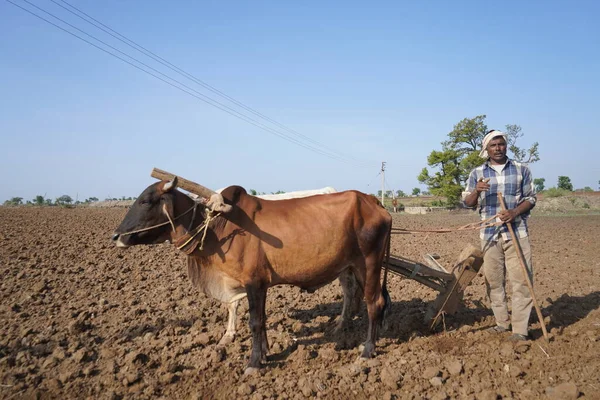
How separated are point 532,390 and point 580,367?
76cm

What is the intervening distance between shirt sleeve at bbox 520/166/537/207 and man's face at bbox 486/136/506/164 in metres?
0.35

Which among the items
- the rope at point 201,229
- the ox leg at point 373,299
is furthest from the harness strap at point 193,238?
the ox leg at point 373,299

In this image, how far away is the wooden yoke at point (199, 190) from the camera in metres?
4.38

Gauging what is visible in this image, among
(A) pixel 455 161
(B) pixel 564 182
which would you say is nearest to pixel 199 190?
(A) pixel 455 161

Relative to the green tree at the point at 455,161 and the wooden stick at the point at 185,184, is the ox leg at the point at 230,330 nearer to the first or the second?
the wooden stick at the point at 185,184

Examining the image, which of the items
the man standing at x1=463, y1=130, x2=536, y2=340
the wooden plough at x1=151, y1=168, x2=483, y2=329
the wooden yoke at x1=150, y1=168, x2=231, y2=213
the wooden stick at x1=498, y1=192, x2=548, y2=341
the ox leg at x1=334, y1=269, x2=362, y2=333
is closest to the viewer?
the wooden yoke at x1=150, y1=168, x2=231, y2=213

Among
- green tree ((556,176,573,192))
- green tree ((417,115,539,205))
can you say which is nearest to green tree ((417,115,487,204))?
green tree ((417,115,539,205))

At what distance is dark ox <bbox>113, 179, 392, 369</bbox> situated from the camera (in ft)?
14.9

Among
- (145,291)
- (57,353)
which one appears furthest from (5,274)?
(57,353)

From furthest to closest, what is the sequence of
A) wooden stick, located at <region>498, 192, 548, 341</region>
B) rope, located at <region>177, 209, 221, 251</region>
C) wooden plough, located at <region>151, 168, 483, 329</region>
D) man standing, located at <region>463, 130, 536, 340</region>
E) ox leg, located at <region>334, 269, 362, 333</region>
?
ox leg, located at <region>334, 269, 362, 333</region> < wooden plough, located at <region>151, 168, 483, 329</region> < man standing, located at <region>463, 130, 536, 340</region> < wooden stick, located at <region>498, 192, 548, 341</region> < rope, located at <region>177, 209, 221, 251</region>

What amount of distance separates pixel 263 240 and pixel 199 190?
895 millimetres

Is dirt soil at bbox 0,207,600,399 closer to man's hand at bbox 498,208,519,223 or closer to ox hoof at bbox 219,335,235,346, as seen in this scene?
ox hoof at bbox 219,335,235,346

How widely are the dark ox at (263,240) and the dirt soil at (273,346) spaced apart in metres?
0.53

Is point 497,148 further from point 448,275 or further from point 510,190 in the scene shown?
point 448,275
